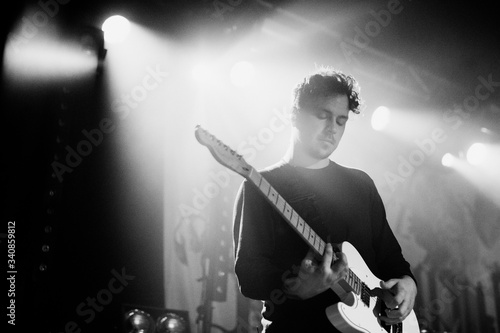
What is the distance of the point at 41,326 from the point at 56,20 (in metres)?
2.66

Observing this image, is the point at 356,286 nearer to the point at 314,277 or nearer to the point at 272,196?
the point at 314,277

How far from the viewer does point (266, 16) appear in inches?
196

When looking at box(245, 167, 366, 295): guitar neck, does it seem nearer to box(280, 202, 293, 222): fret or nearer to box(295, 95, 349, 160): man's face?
box(280, 202, 293, 222): fret

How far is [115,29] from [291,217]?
3552 millimetres

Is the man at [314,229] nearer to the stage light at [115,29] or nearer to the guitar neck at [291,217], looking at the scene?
the guitar neck at [291,217]

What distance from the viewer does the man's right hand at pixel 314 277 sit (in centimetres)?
162

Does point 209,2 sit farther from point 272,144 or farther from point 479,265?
point 479,265

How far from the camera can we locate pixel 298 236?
76.2 inches

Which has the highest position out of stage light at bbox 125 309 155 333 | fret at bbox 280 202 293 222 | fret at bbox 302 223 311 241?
fret at bbox 280 202 293 222

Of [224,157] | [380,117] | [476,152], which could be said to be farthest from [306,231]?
[476,152]

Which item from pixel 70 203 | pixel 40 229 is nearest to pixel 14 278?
pixel 40 229

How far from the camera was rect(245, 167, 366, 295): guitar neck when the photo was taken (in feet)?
5.87

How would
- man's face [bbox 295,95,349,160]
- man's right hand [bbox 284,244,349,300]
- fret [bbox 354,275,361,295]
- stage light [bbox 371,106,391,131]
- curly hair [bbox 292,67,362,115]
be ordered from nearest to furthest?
man's right hand [bbox 284,244,349,300] < fret [bbox 354,275,361,295] < man's face [bbox 295,95,349,160] < curly hair [bbox 292,67,362,115] < stage light [bbox 371,106,391,131]

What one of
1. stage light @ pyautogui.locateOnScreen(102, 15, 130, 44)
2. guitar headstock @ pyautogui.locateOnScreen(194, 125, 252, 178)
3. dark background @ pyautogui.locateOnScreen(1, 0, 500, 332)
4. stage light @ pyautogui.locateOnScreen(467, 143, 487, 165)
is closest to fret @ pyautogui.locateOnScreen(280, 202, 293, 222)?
guitar headstock @ pyautogui.locateOnScreen(194, 125, 252, 178)
